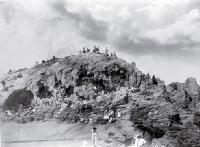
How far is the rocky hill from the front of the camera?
340 ft

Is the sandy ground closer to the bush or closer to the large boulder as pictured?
the bush

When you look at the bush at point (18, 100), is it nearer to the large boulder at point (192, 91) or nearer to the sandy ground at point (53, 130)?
the sandy ground at point (53, 130)

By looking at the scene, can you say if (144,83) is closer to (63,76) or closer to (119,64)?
(119,64)

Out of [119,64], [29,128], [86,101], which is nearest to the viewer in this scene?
[29,128]

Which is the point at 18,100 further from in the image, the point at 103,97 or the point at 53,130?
the point at 103,97

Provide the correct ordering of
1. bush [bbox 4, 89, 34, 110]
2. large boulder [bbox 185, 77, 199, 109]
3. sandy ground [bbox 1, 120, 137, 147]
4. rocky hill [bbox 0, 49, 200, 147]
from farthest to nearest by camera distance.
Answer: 1. large boulder [bbox 185, 77, 199, 109]
2. bush [bbox 4, 89, 34, 110]
3. rocky hill [bbox 0, 49, 200, 147]
4. sandy ground [bbox 1, 120, 137, 147]

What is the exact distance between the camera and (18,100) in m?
112

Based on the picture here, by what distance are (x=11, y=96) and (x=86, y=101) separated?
2094 cm

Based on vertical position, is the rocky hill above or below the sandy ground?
above

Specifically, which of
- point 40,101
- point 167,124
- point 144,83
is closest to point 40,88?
point 40,101

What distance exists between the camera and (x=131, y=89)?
112125mm

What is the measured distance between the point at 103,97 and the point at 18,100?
23.3 meters

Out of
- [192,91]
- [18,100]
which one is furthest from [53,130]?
[192,91]

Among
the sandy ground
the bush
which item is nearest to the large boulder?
the sandy ground
